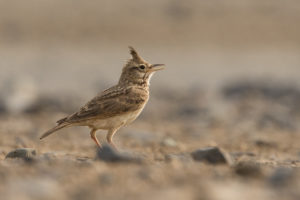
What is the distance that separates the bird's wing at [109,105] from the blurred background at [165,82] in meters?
0.50

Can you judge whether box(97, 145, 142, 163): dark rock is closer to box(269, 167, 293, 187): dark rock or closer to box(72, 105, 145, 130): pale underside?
box(269, 167, 293, 187): dark rock

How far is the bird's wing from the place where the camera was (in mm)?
8318

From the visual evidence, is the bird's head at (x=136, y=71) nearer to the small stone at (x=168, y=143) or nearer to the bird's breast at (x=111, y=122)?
the bird's breast at (x=111, y=122)

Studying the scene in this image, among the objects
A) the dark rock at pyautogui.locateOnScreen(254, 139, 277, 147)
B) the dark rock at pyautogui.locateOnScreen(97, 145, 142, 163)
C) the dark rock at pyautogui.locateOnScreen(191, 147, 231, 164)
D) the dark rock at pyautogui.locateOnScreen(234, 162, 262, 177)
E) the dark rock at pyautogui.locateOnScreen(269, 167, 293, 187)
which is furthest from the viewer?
the dark rock at pyautogui.locateOnScreen(254, 139, 277, 147)

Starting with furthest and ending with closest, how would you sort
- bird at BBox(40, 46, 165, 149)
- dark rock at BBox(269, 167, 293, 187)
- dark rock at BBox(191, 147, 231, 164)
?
bird at BBox(40, 46, 165, 149), dark rock at BBox(191, 147, 231, 164), dark rock at BBox(269, 167, 293, 187)

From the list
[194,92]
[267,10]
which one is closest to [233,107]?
[194,92]

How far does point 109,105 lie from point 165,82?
1393cm

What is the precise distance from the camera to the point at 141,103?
29.0ft

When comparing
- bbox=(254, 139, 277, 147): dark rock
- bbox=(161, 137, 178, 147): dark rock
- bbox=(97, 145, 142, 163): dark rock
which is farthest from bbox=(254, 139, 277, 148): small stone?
bbox=(97, 145, 142, 163): dark rock

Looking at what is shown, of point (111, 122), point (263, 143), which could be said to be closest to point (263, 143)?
point (263, 143)

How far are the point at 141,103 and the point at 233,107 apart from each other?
294 inches

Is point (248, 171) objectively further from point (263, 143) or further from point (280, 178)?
point (263, 143)

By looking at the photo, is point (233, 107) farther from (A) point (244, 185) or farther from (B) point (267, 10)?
(B) point (267, 10)

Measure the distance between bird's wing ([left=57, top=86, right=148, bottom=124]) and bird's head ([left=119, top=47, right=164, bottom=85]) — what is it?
54 centimetres
